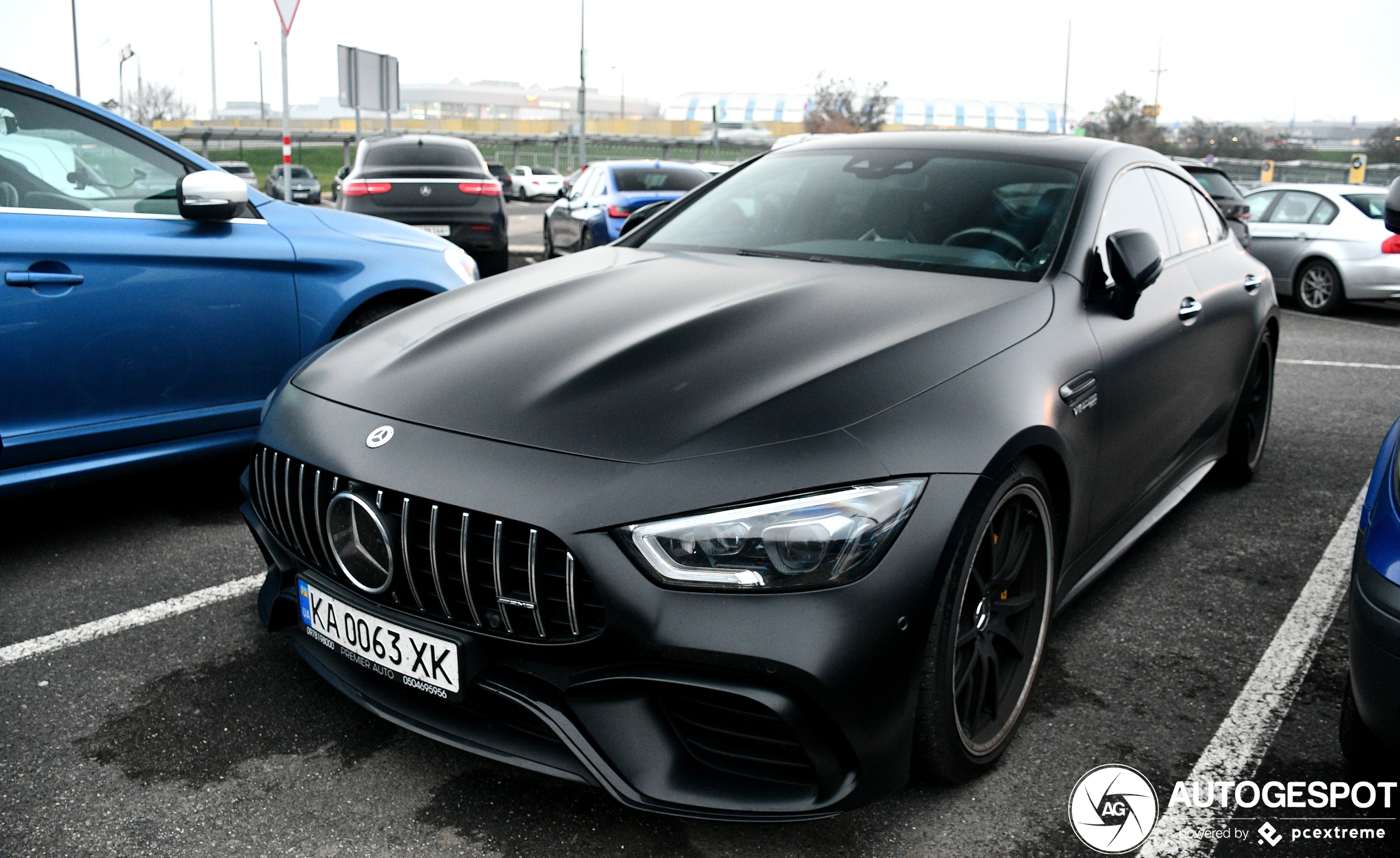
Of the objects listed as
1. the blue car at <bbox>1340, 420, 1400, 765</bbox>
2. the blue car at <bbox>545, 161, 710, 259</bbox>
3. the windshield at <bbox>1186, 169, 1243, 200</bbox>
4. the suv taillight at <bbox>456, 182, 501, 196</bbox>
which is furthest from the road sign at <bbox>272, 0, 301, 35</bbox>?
the blue car at <bbox>1340, 420, 1400, 765</bbox>

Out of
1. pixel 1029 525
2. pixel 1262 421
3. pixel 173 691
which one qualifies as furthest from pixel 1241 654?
pixel 173 691

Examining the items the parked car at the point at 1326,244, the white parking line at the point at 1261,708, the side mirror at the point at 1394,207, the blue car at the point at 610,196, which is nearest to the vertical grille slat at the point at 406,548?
the white parking line at the point at 1261,708

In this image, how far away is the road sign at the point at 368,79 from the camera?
15.9 metres

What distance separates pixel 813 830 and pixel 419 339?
4.81ft

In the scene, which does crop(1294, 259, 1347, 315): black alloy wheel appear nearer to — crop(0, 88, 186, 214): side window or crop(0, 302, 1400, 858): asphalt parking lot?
crop(0, 302, 1400, 858): asphalt parking lot

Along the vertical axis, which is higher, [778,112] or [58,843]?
[778,112]

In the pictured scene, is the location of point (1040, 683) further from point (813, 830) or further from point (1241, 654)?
point (813, 830)

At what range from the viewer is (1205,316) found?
3613mm

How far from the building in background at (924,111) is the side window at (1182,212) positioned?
271 ft

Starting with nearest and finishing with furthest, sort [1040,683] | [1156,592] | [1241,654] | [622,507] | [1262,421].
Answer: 1. [622,507]
2. [1040,683]
3. [1241,654]
4. [1156,592]
5. [1262,421]

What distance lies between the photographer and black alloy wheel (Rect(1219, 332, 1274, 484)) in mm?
4379

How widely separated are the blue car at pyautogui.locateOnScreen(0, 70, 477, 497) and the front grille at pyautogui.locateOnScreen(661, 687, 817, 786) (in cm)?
249

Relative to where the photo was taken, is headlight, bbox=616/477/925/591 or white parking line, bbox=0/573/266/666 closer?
headlight, bbox=616/477/925/591

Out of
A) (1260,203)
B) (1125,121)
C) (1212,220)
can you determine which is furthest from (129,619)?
(1125,121)
